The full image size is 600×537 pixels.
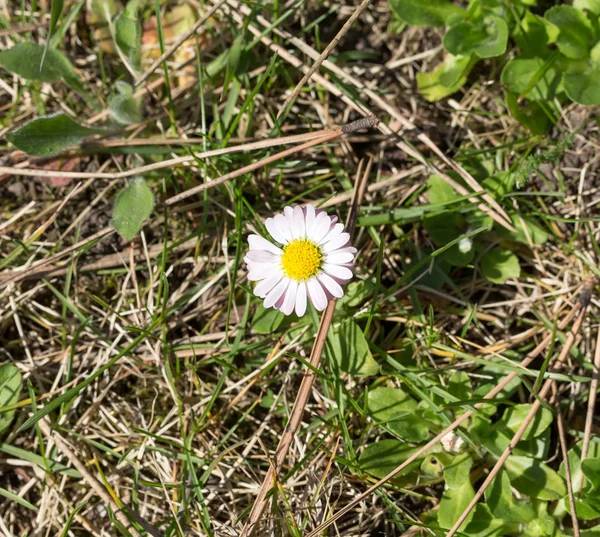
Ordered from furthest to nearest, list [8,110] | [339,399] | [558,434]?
[8,110] < [558,434] < [339,399]

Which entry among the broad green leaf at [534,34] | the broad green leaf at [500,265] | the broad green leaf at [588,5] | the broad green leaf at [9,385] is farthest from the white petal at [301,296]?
the broad green leaf at [588,5]

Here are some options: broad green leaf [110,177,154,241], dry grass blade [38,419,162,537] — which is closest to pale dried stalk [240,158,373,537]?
dry grass blade [38,419,162,537]

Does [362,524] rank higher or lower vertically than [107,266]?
lower

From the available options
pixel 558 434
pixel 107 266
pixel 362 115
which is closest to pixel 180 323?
pixel 107 266

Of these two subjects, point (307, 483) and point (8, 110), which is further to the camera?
point (8, 110)

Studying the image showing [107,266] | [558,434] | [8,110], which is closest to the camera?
[558,434]

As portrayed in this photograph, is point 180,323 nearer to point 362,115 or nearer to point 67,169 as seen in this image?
point 67,169

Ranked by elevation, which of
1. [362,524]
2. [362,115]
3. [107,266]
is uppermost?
[362,115]

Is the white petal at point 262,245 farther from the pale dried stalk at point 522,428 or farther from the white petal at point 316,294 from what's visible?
the pale dried stalk at point 522,428

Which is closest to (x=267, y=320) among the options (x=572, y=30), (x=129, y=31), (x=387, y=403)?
(x=387, y=403)
